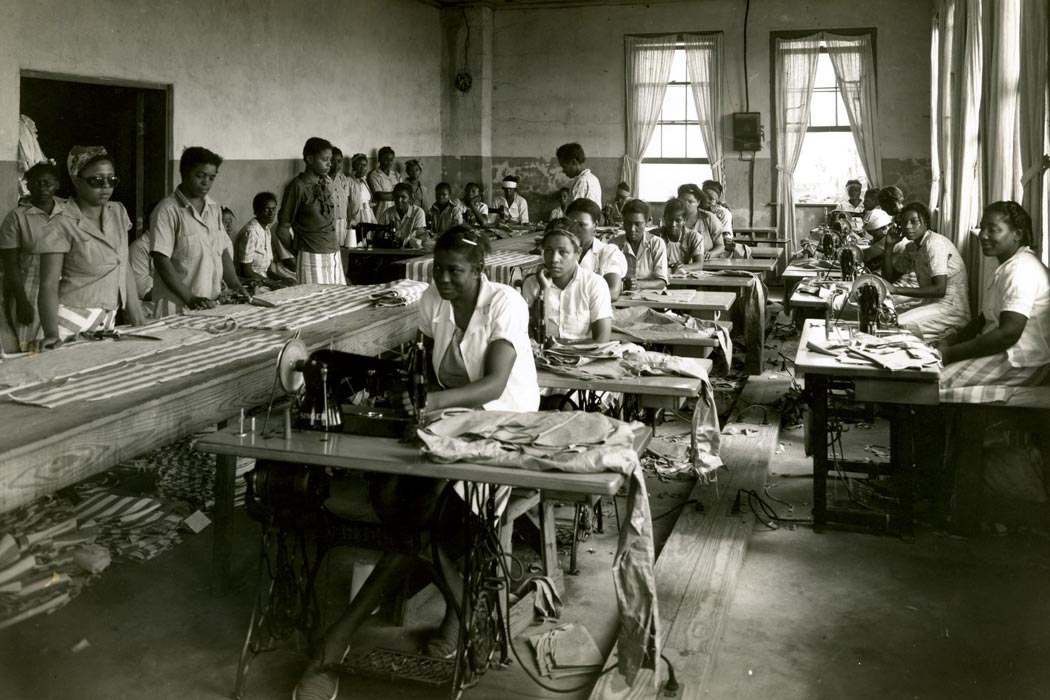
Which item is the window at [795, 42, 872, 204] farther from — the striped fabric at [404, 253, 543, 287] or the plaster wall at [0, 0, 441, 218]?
the striped fabric at [404, 253, 543, 287]

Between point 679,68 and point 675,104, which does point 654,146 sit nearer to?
point 675,104

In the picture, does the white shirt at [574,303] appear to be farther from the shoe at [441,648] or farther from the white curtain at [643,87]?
the white curtain at [643,87]

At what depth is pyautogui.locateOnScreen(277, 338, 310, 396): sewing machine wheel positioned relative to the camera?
3.06 metres

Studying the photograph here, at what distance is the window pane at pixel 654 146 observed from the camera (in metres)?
14.9

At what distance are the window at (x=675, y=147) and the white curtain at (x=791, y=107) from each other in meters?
1.11

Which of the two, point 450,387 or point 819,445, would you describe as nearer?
point 450,387

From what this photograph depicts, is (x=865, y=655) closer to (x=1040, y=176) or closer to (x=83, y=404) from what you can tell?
(x=83, y=404)

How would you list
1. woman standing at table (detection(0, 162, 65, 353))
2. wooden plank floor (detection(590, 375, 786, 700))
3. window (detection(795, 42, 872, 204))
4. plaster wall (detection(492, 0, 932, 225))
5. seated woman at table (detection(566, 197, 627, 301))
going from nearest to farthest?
wooden plank floor (detection(590, 375, 786, 700))
woman standing at table (detection(0, 162, 65, 353))
seated woman at table (detection(566, 197, 627, 301))
plaster wall (detection(492, 0, 932, 225))
window (detection(795, 42, 872, 204))

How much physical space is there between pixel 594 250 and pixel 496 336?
9.82ft

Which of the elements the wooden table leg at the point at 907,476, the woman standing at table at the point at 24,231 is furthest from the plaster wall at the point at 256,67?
the wooden table leg at the point at 907,476

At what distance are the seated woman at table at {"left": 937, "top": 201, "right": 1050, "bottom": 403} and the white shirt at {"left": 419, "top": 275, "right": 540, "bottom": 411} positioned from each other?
218 centimetres

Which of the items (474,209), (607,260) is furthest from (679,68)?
(607,260)

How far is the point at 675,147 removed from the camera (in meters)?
14.8

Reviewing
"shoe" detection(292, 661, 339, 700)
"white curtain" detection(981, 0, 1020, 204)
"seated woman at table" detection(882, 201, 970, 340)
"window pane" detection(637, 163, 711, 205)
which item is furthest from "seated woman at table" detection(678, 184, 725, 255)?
"shoe" detection(292, 661, 339, 700)
